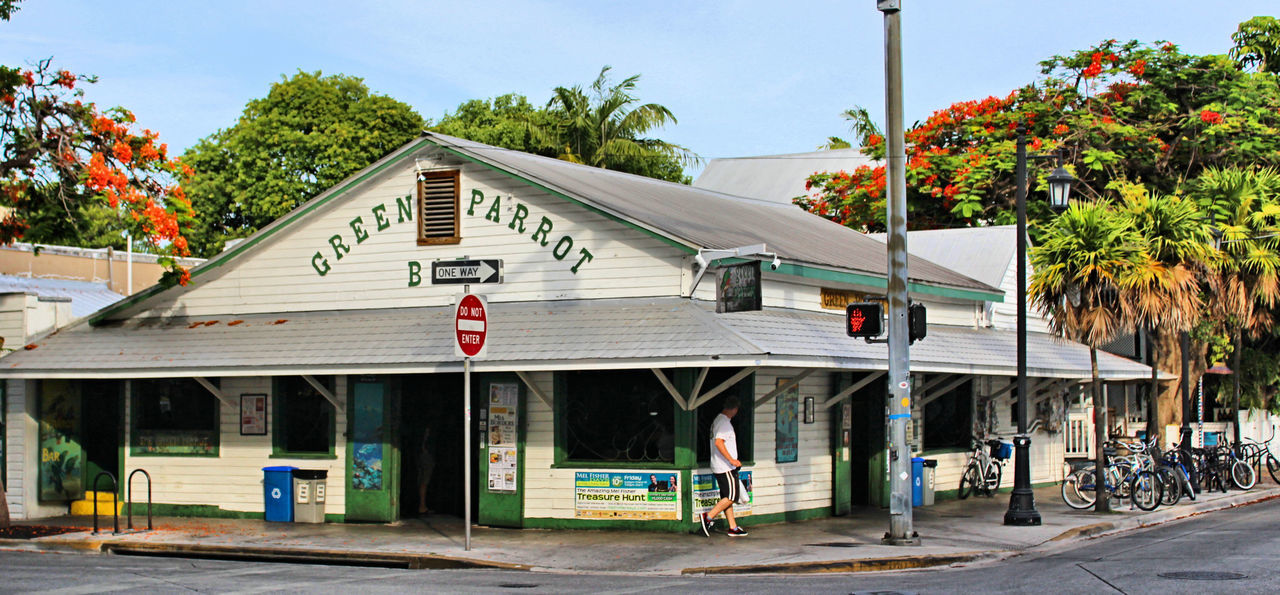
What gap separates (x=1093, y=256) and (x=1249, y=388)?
1715cm

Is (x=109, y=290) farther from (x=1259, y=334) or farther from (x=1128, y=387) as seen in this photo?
(x=1259, y=334)

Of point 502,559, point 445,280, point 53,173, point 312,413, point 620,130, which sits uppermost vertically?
point 620,130

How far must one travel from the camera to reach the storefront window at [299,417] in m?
19.0

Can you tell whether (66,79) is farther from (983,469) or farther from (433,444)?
(983,469)

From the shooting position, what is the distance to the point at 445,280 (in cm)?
1490

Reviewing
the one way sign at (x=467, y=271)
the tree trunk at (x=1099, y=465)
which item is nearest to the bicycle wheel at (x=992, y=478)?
the tree trunk at (x=1099, y=465)

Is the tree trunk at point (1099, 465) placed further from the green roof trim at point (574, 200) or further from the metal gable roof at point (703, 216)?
the green roof trim at point (574, 200)

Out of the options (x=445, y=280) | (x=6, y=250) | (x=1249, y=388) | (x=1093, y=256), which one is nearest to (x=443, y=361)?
(x=445, y=280)

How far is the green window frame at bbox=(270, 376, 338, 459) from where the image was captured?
62.2 ft

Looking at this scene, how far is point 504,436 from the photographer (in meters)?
17.5

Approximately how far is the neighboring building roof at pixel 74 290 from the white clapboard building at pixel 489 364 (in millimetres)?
3270

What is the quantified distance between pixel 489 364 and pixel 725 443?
305 centimetres

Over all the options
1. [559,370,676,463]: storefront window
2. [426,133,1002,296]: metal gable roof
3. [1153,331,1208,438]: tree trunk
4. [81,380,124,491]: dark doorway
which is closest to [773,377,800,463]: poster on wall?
[426,133,1002,296]: metal gable roof

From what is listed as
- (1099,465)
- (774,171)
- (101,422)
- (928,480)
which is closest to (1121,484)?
(1099,465)
